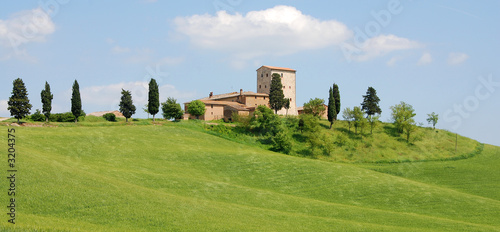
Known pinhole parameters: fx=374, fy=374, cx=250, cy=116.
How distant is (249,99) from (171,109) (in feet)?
92.2

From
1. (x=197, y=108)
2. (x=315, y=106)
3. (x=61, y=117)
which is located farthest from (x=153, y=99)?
(x=315, y=106)

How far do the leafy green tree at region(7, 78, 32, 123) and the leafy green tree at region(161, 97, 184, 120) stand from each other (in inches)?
1051

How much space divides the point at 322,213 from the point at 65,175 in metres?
21.8

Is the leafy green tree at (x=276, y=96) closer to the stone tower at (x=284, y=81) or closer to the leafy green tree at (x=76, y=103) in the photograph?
the stone tower at (x=284, y=81)

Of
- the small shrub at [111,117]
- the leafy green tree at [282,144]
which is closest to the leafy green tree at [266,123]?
the leafy green tree at [282,144]

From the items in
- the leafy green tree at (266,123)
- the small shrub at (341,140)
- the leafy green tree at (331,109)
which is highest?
the leafy green tree at (331,109)

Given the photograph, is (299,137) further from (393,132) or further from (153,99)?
(153,99)

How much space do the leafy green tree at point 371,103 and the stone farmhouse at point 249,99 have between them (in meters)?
22.2

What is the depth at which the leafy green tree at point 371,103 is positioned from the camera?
99.9 m

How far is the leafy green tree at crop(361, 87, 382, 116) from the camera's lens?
99938 mm

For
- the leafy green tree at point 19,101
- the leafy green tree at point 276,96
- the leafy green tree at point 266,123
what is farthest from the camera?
the leafy green tree at point 276,96

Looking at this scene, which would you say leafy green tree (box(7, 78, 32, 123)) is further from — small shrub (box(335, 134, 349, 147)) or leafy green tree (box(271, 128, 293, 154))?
small shrub (box(335, 134, 349, 147))

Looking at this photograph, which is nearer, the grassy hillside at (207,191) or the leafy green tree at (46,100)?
the grassy hillside at (207,191)

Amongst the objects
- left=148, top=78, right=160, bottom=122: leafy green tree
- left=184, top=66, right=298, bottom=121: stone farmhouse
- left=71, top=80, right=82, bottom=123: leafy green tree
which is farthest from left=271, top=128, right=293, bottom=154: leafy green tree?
left=71, top=80, right=82, bottom=123: leafy green tree
